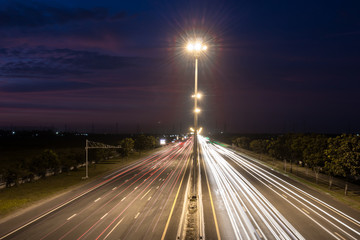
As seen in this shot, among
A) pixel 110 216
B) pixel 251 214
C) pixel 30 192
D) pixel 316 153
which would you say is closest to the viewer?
pixel 110 216

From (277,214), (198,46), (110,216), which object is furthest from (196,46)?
(277,214)

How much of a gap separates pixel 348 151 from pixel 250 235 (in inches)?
806

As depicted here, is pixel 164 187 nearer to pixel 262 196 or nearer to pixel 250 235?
pixel 262 196

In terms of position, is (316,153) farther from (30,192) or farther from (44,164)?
(44,164)

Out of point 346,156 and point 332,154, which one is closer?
point 346,156

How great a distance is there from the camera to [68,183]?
122 ft

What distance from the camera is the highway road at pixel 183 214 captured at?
698 inches

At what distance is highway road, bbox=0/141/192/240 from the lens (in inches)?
693

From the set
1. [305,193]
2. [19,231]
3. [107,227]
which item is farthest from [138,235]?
[305,193]

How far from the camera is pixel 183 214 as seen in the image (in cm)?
2178

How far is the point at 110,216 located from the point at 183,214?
6.58 metres

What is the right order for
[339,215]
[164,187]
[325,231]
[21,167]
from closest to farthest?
[325,231] → [339,215] → [164,187] → [21,167]

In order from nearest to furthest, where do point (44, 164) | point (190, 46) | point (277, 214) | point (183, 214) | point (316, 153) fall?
point (190, 46), point (183, 214), point (277, 214), point (316, 153), point (44, 164)

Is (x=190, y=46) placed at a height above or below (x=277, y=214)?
above
